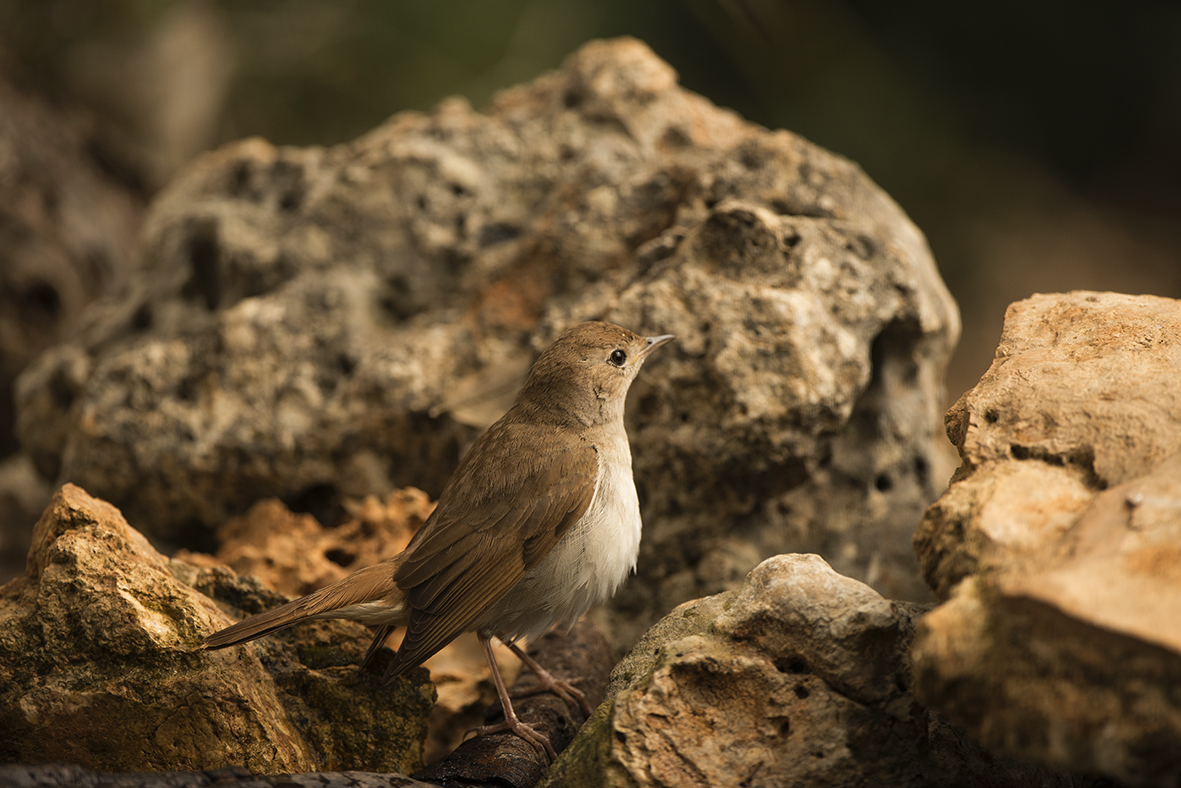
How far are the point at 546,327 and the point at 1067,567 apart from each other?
2.93 meters

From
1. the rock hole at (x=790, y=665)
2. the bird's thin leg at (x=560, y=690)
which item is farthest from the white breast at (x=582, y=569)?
the rock hole at (x=790, y=665)

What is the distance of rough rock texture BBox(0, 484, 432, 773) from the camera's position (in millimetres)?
2738

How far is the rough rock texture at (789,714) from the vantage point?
2.41 m

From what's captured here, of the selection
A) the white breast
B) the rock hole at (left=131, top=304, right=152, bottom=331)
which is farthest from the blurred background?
the white breast

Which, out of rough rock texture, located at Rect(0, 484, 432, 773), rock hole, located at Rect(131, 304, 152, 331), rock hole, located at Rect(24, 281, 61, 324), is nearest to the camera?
rough rock texture, located at Rect(0, 484, 432, 773)

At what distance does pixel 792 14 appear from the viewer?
9.33m

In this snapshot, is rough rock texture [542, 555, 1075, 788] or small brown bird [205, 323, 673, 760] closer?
rough rock texture [542, 555, 1075, 788]

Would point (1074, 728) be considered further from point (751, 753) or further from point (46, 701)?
point (46, 701)

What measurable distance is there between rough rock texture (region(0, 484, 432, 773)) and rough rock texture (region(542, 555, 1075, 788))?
1063mm

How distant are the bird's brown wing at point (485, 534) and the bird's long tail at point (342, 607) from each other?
0.07 meters

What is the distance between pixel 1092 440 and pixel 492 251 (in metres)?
3.36

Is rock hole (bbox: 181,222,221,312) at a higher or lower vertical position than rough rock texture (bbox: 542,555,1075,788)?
higher

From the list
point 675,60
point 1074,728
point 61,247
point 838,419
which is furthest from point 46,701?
point 675,60

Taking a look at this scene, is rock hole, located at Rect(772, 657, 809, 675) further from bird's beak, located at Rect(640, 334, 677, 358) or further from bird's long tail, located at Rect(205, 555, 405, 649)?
bird's beak, located at Rect(640, 334, 677, 358)
